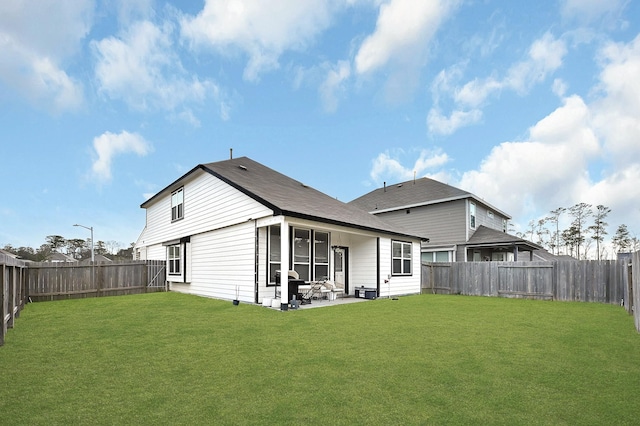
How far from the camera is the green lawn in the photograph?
3072 millimetres

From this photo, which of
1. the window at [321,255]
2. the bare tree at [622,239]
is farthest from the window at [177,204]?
the bare tree at [622,239]

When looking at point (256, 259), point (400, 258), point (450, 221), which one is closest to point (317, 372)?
point (256, 259)

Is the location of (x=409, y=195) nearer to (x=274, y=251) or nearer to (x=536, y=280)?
(x=536, y=280)

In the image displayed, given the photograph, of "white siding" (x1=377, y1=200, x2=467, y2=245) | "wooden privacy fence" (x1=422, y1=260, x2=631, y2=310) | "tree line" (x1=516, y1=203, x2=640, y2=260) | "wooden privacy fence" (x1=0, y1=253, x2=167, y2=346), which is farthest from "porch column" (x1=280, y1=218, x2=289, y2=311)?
"tree line" (x1=516, y1=203, x2=640, y2=260)

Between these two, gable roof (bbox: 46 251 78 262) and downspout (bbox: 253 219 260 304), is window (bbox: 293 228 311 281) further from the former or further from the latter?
gable roof (bbox: 46 251 78 262)

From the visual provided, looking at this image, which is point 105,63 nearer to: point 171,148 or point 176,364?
point 171,148

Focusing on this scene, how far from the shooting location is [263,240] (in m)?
11.0

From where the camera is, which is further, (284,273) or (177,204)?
(177,204)

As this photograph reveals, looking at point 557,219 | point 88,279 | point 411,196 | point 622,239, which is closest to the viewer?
point 88,279

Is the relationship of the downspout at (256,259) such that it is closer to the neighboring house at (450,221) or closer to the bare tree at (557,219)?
the neighboring house at (450,221)

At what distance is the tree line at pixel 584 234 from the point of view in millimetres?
32938

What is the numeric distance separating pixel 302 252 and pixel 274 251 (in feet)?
4.23

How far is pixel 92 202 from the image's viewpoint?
23984 mm

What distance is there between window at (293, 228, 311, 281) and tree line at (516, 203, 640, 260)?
111 ft
